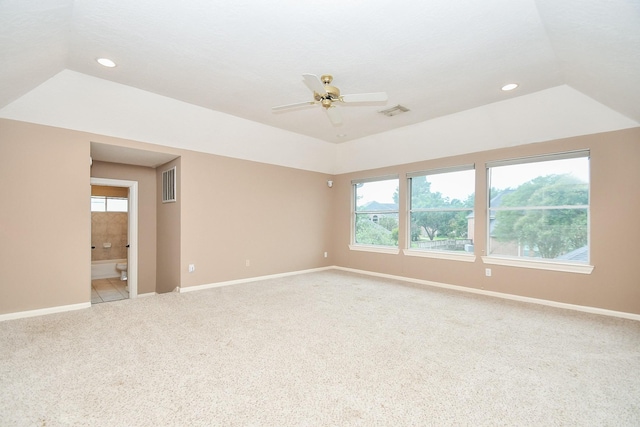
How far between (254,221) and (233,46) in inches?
127

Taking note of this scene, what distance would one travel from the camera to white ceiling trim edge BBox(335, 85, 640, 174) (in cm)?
352

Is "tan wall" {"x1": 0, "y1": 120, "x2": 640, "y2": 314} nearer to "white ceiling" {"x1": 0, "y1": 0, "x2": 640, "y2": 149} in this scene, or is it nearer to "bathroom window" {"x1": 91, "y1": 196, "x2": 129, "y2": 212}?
"white ceiling" {"x1": 0, "y1": 0, "x2": 640, "y2": 149}

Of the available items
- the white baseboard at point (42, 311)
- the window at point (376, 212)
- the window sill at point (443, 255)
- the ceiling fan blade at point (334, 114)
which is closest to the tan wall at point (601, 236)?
the window sill at point (443, 255)

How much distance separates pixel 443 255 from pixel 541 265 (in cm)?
136

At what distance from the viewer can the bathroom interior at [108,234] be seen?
277 inches

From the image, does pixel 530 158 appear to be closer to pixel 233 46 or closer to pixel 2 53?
pixel 233 46

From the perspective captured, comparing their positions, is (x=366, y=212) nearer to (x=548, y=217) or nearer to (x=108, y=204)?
(x=548, y=217)

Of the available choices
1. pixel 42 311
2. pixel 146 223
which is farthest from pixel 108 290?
pixel 42 311

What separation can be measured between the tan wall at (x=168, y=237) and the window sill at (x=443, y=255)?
13.3 feet

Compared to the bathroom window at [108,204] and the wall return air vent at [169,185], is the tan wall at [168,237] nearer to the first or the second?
the wall return air vent at [169,185]

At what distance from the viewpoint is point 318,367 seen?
230 cm

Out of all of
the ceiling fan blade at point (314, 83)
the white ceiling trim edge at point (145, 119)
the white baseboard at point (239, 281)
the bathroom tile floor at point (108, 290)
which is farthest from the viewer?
the bathroom tile floor at point (108, 290)

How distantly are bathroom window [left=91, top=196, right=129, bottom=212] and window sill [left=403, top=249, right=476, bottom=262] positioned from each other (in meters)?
6.79

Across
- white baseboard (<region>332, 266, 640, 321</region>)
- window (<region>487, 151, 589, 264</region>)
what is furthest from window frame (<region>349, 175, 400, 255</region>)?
window (<region>487, 151, 589, 264</region>)
